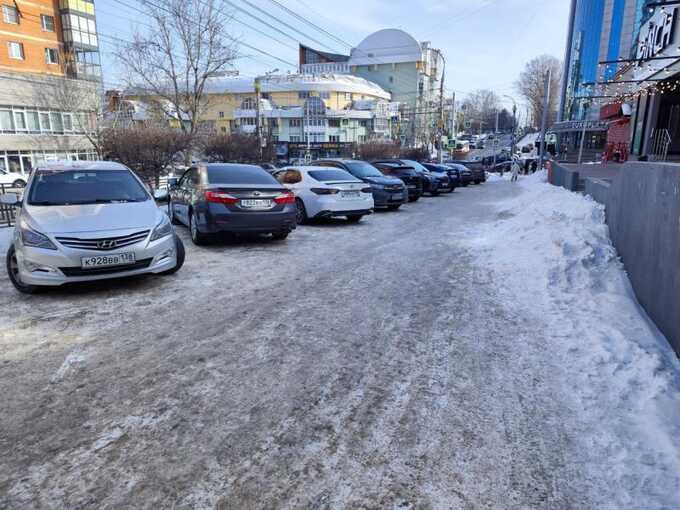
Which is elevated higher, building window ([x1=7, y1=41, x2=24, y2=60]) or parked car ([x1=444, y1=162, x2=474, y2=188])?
building window ([x1=7, y1=41, x2=24, y2=60])

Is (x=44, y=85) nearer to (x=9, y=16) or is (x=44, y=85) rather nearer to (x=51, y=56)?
(x=9, y=16)

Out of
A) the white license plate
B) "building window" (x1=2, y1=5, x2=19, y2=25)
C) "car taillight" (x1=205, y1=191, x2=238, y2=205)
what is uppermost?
"building window" (x1=2, y1=5, x2=19, y2=25)

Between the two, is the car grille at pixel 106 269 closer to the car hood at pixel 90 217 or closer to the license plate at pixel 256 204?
the car hood at pixel 90 217

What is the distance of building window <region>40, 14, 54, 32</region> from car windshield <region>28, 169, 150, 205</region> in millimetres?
44436

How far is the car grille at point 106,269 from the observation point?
4895mm

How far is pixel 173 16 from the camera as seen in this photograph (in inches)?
941

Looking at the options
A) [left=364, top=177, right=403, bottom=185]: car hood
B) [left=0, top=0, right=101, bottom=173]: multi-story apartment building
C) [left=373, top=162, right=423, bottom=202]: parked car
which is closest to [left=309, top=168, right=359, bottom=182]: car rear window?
[left=364, top=177, right=403, bottom=185]: car hood

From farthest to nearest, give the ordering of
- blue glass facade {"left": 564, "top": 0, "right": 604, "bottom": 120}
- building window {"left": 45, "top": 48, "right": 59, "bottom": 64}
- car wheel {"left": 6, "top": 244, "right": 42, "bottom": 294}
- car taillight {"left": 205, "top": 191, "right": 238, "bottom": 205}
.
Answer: blue glass facade {"left": 564, "top": 0, "right": 604, "bottom": 120} → building window {"left": 45, "top": 48, "right": 59, "bottom": 64} → car taillight {"left": 205, "top": 191, "right": 238, "bottom": 205} → car wheel {"left": 6, "top": 244, "right": 42, "bottom": 294}

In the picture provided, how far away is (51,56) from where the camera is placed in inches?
1583

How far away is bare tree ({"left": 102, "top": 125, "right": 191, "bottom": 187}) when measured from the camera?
17.2 meters

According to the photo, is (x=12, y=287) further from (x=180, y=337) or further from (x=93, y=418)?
(x=93, y=418)

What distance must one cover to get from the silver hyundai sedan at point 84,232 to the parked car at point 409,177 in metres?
11.9

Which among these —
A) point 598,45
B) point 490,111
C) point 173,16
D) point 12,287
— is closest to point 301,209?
point 12,287

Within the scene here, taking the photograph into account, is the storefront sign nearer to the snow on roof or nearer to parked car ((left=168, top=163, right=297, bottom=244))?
parked car ((left=168, top=163, right=297, bottom=244))
